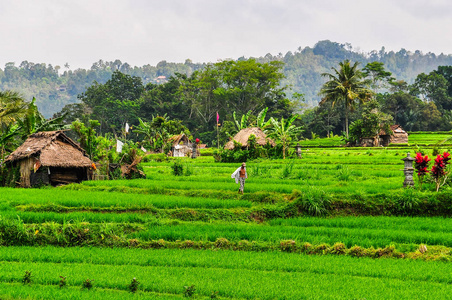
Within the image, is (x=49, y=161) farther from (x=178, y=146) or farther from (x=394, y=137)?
(x=394, y=137)

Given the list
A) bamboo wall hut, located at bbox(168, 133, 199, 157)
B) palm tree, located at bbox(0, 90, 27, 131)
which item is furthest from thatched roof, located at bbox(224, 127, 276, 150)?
palm tree, located at bbox(0, 90, 27, 131)

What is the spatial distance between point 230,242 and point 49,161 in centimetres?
930

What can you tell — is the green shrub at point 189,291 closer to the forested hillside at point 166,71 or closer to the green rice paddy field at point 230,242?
the green rice paddy field at point 230,242

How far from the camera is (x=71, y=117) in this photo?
180ft

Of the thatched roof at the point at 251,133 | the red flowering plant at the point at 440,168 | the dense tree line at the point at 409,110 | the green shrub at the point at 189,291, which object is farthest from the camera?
the dense tree line at the point at 409,110

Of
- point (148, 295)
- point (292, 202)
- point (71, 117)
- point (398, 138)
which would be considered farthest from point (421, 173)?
point (71, 117)

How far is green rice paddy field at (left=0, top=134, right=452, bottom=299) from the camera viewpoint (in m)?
5.66

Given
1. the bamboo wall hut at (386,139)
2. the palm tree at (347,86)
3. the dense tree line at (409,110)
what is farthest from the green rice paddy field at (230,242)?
the dense tree line at (409,110)

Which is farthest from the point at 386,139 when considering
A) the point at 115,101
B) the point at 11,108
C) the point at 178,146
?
the point at 115,101

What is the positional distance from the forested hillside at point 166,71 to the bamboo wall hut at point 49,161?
7889 cm

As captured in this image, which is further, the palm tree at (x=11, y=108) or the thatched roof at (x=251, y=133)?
the thatched roof at (x=251, y=133)

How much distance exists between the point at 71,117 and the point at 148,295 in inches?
2121

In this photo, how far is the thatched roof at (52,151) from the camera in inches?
560

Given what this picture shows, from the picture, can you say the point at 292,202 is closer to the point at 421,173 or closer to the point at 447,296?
the point at 421,173
